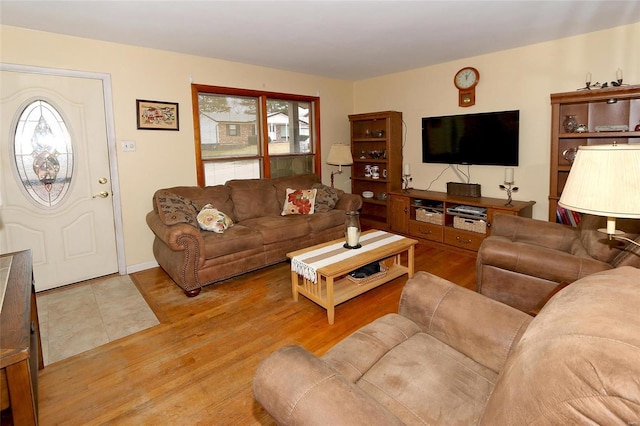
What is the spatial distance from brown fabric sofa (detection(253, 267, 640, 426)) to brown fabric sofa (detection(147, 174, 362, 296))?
2.06m

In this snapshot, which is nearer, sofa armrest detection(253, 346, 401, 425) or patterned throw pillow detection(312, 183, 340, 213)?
sofa armrest detection(253, 346, 401, 425)

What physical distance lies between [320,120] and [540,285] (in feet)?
12.8

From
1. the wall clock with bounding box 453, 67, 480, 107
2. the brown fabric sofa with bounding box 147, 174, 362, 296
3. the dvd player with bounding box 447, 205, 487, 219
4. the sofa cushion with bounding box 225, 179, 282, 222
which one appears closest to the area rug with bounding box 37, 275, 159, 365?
the brown fabric sofa with bounding box 147, 174, 362, 296

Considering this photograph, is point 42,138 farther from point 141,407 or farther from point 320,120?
point 320,120

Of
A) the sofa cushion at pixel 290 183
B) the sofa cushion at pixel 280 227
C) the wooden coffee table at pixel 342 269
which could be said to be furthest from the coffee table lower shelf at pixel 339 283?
the sofa cushion at pixel 290 183

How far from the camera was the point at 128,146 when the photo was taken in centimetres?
372

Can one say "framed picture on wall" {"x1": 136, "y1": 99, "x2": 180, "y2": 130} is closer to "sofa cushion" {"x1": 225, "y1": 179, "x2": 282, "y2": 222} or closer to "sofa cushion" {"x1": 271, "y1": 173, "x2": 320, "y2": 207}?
"sofa cushion" {"x1": 225, "y1": 179, "x2": 282, "y2": 222}

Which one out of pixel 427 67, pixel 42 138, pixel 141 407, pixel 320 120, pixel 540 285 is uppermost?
pixel 427 67

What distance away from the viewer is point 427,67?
15.8 ft

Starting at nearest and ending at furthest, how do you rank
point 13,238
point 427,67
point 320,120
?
1. point 13,238
2. point 427,67
3. point 320,120

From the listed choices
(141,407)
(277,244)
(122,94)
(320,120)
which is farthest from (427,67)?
(141,407)

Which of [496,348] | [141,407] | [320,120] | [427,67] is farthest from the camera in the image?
[320,120]

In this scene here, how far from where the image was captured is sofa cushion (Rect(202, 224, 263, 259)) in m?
3.28

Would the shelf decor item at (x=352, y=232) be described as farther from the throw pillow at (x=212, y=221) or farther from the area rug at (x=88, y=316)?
the area rug at (x=88, y=316)
